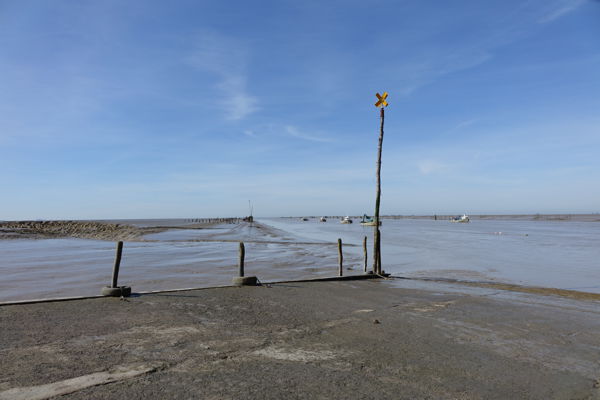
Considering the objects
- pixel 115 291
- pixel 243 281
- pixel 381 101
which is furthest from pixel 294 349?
pixel 381 101

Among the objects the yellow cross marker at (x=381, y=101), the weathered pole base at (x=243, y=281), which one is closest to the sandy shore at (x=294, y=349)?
the weathered pole base at (x=243, y=281)

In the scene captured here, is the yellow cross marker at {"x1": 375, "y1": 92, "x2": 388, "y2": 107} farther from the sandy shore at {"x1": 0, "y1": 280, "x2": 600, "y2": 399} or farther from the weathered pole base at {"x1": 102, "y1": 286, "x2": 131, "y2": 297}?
the weathered pole base at {"x1": 102, "y1": 286, "x2": 131, "y2": 297}

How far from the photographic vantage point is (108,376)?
5.61 meters

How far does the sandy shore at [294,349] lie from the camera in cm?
540

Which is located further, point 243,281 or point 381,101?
point 381,101

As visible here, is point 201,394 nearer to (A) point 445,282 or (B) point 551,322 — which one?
(B) point 551,322

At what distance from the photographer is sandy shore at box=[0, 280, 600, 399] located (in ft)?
17.7

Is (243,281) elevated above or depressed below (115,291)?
below

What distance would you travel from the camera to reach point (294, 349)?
7.08m

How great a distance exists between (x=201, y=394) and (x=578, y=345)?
24.1 ft

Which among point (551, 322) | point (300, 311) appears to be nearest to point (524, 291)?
point (551, 322)

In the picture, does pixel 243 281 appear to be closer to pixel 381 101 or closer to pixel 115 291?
pixel 115 291

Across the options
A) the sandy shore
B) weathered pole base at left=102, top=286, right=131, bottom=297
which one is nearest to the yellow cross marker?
the sandy shore

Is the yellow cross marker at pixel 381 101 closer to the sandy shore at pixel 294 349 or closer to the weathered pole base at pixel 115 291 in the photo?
the sandy shore at pixel 294 349
